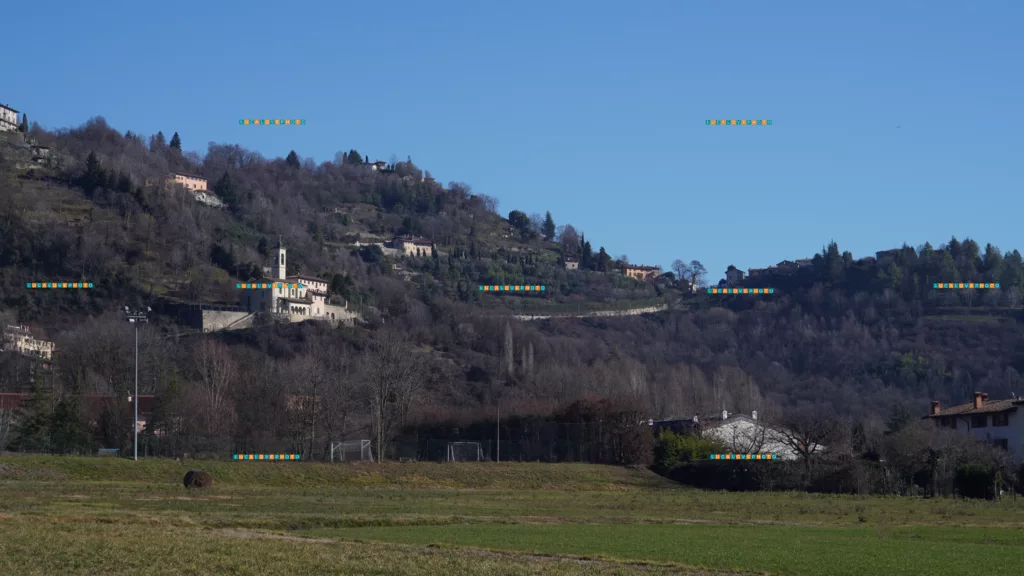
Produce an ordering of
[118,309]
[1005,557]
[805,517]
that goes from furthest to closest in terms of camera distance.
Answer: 1. [118,309]
2. [805,517]
3. [1005,557]

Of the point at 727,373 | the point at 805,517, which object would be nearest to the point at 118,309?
the point at 727,373

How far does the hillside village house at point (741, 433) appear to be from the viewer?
79688mm

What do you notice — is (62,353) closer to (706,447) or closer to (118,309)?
(118,309)

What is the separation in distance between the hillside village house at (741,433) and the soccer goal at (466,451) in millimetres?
14943

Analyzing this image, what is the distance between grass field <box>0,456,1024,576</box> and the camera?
74.7ft

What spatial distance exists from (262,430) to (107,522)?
181 ft

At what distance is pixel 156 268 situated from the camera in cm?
16175

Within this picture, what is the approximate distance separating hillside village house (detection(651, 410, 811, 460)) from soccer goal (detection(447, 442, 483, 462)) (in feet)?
49.0
